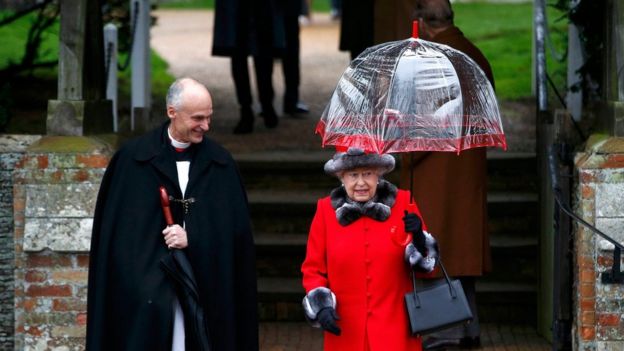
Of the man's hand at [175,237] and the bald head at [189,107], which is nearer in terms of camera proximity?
the bald head at [189,107]

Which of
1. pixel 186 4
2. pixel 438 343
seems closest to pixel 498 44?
pixel 438 343

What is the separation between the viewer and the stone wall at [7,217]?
8.80 meters

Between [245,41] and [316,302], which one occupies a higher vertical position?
[245,41]

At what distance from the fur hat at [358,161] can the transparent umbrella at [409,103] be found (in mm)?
46

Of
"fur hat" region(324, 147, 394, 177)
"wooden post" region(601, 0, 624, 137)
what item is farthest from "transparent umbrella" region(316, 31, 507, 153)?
"wooden post" region(601, 0, 624, 137)

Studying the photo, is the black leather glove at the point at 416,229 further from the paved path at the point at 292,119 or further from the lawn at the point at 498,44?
the lawn at the point at 498,44

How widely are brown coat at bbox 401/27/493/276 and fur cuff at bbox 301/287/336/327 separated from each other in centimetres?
237

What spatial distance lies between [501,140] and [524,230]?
3.49m

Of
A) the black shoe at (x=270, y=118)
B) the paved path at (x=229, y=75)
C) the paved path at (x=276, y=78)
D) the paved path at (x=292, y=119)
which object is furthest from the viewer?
the black shoe at (x=270, y=118)

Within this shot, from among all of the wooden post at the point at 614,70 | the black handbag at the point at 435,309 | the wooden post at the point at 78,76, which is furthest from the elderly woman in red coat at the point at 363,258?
the wooden post at the point at 78,76

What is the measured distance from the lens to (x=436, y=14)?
340 inches

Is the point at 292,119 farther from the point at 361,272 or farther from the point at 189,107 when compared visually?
the point at 189,107

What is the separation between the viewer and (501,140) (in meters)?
6.90

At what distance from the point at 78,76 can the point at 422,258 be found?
10.3ft
